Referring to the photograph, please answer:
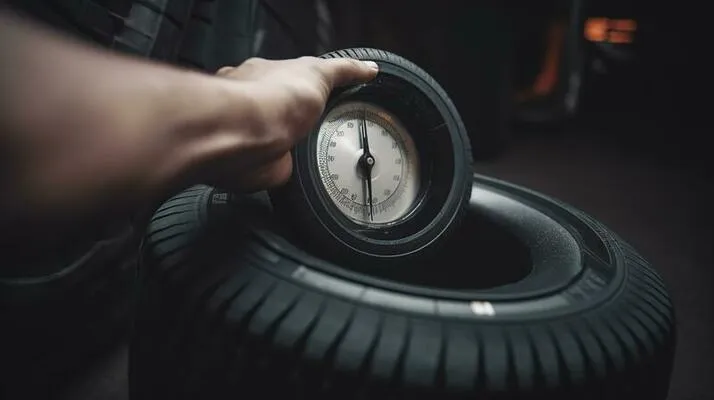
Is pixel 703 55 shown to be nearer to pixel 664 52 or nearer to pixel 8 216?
pixel 664 52

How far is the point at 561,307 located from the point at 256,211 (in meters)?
0.31

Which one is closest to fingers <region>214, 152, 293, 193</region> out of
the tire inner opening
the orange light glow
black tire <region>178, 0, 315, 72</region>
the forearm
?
the forearm

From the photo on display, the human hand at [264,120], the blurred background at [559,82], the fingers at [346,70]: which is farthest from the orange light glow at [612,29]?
the human hand at [264,120]

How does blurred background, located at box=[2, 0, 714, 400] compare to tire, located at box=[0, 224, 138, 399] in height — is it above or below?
above

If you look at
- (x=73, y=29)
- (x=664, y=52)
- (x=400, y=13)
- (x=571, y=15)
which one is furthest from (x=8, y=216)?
(x=664, y=52)

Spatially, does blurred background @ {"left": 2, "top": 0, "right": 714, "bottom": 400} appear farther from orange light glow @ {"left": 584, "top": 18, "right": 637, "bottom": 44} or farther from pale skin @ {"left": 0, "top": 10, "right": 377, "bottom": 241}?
pale skin @ {"left": 0, "top": 10, "right": 377, "bottom": 241}

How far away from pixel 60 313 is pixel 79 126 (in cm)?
72

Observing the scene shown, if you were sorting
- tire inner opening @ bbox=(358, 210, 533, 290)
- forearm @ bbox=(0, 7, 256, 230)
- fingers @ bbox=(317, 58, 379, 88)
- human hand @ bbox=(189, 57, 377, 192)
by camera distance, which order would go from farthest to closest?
tire inner opening @ bbox=(358, 210, 533, 290), fingers @ bbox=(317, 58, 379, 88), human hand @ bbox=(189, 57, 377, 192), forearm @ bbox=(0, 7, 256, 230)

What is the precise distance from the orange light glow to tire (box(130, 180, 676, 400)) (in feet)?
9.98

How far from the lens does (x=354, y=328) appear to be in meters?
0.48

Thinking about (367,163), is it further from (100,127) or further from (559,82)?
(559,82)

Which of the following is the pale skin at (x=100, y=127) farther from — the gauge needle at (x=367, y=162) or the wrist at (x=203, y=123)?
the gauge needle at (x=367, y=162)

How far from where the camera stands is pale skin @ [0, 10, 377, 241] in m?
0.30

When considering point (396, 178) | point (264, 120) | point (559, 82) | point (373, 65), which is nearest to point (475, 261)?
point (396, 178)
